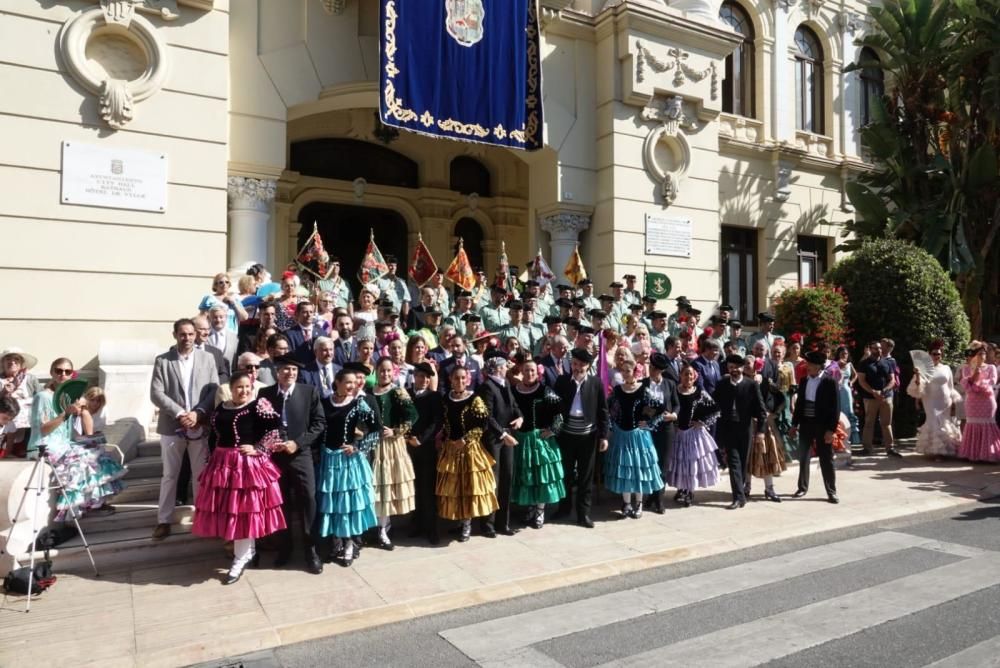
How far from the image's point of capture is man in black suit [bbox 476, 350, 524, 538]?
7.08 metres

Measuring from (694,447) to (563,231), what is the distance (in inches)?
274

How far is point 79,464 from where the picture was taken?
20.0 ft

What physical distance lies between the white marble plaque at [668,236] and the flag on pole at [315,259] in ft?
22.9

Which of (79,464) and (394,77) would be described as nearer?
(79,464)

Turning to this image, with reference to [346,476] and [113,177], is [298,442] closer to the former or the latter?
[346,476]

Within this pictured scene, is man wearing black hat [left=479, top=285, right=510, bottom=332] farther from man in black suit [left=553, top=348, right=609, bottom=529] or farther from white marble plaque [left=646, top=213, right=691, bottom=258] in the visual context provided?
white marble plaque [left=646, top=213, right=691, bottom=258]

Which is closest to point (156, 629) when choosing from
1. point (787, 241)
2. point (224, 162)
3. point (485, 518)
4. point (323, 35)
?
point (485, 518)

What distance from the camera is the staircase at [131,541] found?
6.00m

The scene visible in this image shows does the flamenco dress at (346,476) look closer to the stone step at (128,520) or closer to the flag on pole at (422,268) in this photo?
the stone step at (128,520)

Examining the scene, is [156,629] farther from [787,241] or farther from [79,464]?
[787,241]

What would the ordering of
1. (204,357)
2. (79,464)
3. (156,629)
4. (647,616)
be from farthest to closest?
1. (204,357)
2. (79,464)
3. (647,616)
4. (156,629)

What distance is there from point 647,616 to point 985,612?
255 centimetres

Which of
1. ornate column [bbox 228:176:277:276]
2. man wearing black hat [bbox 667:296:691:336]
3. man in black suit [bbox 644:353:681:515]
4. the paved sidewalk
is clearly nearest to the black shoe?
the paved sidewalk

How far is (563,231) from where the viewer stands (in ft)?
46.7
